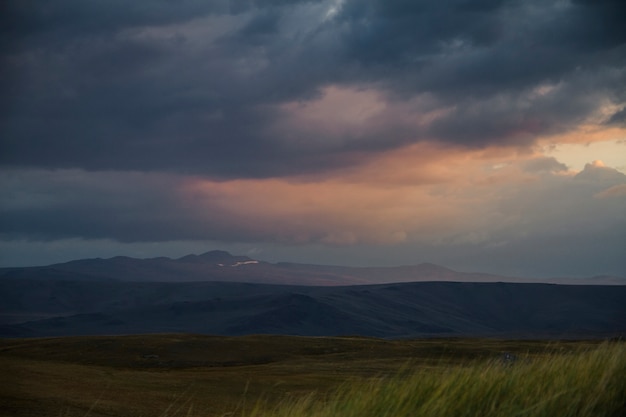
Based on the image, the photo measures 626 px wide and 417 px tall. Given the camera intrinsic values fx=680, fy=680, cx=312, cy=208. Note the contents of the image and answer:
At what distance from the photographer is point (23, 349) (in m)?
64.9

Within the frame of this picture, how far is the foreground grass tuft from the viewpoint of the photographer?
7070mm

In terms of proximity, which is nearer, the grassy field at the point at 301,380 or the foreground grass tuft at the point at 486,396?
the foreground grass tuft at the point at 486,396

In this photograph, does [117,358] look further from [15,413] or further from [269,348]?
[15,413]

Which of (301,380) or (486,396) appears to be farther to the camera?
(301,380)

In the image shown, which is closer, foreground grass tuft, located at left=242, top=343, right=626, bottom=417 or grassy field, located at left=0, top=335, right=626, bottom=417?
foreground grass tuft, located at left=242, top=343, right=626, bottom=417

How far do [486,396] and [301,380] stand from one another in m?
32.6

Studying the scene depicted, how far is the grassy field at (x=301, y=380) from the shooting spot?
7.40 meters

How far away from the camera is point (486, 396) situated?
25.0ft

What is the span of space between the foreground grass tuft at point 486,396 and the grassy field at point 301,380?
2cm

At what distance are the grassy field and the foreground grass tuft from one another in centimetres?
2

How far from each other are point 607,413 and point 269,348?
2476 inches

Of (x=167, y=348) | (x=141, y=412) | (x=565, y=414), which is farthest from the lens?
(x=167, y=348)

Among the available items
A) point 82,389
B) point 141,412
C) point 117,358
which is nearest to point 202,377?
point 82,389

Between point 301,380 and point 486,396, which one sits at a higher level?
point 486,396
